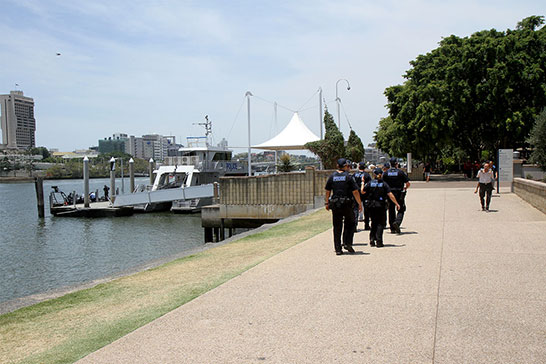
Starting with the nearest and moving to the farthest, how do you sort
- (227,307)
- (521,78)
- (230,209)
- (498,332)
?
(498,332)
(227,307)
(230,209)
(521,78)

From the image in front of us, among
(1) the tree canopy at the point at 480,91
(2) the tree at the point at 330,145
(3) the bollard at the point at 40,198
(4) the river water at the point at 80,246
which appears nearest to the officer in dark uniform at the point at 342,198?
(4) the river water at the point at 80,246

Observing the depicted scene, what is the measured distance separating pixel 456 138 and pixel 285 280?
123 feet

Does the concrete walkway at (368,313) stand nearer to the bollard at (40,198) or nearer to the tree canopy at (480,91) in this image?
the tree canopy at (480,91)

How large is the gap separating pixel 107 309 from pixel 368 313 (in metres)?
3.38

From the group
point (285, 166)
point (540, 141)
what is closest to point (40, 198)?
point (285, 166)

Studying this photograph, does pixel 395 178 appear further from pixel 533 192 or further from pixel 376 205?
pixel 533 192

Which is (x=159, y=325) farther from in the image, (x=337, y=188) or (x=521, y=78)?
(x=521, y=78)

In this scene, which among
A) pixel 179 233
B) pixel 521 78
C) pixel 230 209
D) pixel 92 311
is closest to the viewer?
pixel 92 311

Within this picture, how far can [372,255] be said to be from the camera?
927 cm

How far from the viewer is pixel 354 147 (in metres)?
48.1

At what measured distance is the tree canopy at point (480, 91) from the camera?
114ft

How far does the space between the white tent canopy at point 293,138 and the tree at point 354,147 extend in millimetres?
3265

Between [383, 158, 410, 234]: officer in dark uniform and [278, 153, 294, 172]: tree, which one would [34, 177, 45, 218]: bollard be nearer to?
[278, 153, 294, 172]: tree

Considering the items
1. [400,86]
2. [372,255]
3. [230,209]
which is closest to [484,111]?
[400,86]
